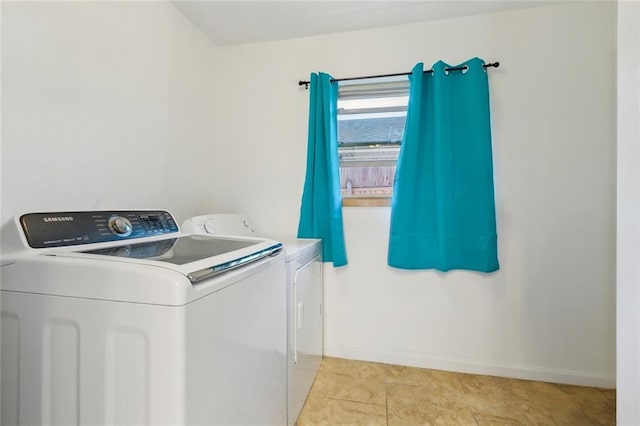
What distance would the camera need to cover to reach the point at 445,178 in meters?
1.77

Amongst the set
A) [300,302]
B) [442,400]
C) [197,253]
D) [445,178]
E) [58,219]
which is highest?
[445,178]

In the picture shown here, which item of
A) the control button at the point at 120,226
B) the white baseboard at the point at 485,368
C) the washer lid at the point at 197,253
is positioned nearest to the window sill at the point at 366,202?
the washer lid at the point at 197,253

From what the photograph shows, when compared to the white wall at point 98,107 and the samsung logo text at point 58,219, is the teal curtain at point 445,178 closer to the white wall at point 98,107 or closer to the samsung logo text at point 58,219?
the white wall at point 98,107

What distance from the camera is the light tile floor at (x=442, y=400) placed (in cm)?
145

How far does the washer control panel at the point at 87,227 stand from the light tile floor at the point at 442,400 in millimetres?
1236

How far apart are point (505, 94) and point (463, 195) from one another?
2.33ft

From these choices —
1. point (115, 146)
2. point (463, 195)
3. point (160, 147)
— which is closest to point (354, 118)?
point (463, 195)

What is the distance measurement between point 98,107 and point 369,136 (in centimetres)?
163

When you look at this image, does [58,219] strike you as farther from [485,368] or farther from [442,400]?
[485,368]

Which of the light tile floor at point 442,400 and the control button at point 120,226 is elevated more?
the control button at point 120,226

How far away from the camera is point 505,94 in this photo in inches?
70.5

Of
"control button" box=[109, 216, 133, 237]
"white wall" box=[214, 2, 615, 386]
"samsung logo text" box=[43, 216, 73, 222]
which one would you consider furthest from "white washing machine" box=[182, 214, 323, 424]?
"samsung logo text" box=[43, 216, 73, 222]
